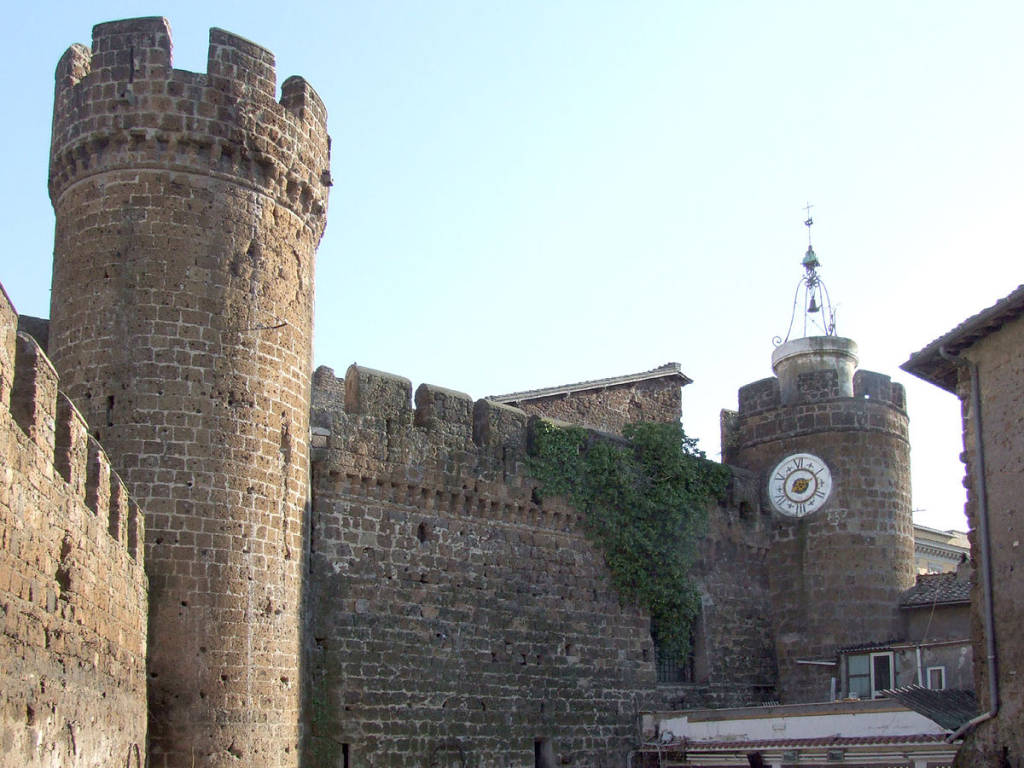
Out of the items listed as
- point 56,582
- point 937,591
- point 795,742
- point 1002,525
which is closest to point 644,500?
point 795,742

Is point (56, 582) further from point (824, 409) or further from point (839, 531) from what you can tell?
point (824, 409)

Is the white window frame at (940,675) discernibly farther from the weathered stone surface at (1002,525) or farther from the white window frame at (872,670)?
the weathered stone surface at (1002,525)

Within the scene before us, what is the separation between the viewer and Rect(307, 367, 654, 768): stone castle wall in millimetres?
18547

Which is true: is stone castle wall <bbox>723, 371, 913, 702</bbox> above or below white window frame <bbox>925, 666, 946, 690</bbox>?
above

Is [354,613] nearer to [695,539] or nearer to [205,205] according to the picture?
[205,205]

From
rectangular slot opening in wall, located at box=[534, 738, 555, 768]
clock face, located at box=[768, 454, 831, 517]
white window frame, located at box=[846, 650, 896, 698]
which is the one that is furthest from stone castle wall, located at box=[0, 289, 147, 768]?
clock face, located at box=[768, 454, 831, 517]

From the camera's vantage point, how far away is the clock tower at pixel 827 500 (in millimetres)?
23891

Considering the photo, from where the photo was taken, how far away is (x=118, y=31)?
1691 centimetres

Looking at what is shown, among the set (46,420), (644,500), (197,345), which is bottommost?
(46,420)

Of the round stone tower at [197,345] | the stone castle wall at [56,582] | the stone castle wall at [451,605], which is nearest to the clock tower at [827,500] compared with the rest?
the stone castle wall at [451,605]

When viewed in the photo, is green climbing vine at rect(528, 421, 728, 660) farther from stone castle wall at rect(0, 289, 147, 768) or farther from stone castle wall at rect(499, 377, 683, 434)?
stone castle wall at rect(0, 289, 147, 768)

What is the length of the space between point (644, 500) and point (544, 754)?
4.63 metres

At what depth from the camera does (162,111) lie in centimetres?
1664

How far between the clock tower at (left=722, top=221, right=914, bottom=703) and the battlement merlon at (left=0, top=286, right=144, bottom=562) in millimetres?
14602
